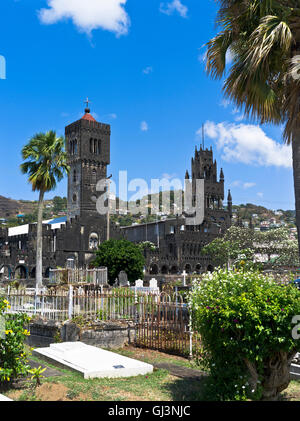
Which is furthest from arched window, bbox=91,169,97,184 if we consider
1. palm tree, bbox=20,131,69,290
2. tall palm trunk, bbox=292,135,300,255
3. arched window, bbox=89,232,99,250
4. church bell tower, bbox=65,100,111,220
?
tall palm trunk, bbox=292,135,300,255

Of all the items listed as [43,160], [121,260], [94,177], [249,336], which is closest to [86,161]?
[94,177]

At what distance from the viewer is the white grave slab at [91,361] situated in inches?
338

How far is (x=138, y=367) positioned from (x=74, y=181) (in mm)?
62075

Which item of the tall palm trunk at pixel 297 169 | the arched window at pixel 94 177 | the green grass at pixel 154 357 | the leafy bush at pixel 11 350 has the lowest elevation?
the green grass at pixel 154 357

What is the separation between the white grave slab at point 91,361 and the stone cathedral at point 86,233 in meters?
45.4

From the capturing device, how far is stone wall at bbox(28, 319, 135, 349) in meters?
11.7

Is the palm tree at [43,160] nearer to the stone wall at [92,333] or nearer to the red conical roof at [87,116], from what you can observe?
the stone wall at [92,333]

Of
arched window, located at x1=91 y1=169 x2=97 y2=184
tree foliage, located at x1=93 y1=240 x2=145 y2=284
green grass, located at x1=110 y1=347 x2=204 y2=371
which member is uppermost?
arched window, located at x1=91 y1=169 x2=97 y2=184

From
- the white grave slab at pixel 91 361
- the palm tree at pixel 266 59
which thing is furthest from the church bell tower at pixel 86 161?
A: the palm tree at pixel 266 59

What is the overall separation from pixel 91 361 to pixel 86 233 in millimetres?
56835

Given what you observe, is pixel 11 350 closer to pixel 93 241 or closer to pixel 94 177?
pixel 93 241

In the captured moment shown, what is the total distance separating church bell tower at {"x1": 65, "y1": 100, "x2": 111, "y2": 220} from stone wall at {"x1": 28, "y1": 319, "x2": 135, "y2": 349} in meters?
54.4

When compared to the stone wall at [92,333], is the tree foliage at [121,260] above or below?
above

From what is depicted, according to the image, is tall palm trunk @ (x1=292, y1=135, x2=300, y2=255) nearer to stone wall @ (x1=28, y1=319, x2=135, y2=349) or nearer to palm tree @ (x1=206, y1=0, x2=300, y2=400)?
palm tree @ (x1=206, y1=0, x2=300, y2=400)
